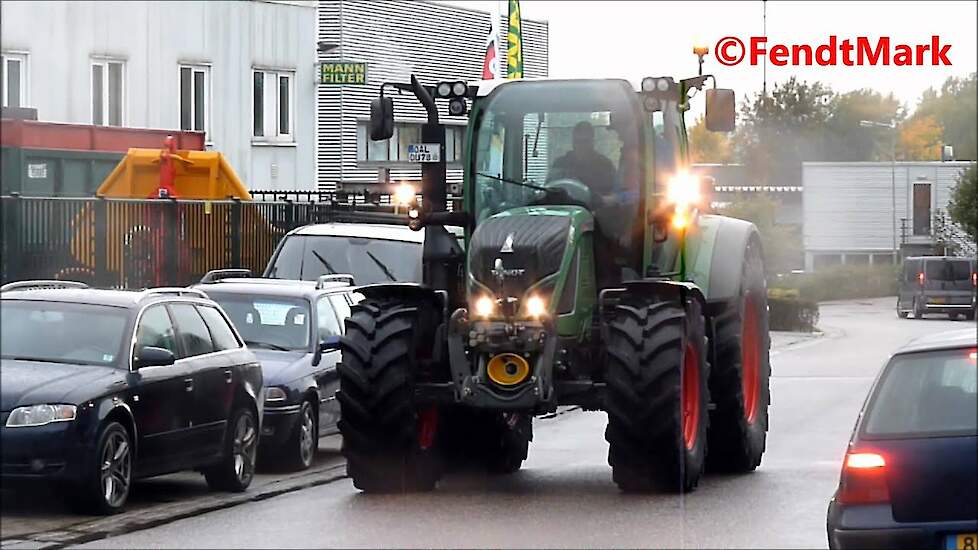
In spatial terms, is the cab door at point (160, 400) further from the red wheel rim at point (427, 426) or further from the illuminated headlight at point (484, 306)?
the illuminated headlight at point (484, 306)

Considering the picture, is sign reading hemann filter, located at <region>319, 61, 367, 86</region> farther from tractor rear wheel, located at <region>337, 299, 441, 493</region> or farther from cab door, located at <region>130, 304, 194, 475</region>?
tractor rear wheel, located at <region>337, 299, 441, 493</region>

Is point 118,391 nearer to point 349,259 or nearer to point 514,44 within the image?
point 349,259

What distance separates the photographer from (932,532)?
26.6 ft

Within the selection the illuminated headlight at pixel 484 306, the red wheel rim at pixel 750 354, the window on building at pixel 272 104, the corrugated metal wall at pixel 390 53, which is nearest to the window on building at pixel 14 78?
the illuminated headlight at pixel 484 306

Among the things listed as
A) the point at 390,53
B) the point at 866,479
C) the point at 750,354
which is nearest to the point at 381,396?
the point at 750,354

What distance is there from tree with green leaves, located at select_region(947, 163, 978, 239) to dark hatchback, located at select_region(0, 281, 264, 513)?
6410 millimetres

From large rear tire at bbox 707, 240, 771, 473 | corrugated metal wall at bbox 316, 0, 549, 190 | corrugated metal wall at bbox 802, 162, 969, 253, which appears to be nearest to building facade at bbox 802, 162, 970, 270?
corrugated metal wall at bbox 802, 162, 969, 253

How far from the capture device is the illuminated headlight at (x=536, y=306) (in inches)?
528

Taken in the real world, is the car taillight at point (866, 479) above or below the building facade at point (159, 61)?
below

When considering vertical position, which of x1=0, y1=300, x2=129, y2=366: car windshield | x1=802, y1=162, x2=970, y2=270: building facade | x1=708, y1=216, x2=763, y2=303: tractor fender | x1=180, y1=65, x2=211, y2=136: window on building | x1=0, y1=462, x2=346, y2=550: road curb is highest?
x1=180, y1=65, x2=211, y2=136: window on building

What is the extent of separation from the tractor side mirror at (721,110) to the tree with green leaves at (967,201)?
7.08m

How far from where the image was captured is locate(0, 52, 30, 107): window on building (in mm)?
8191

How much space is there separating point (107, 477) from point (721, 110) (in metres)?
4.83

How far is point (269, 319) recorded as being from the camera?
59.5ft
